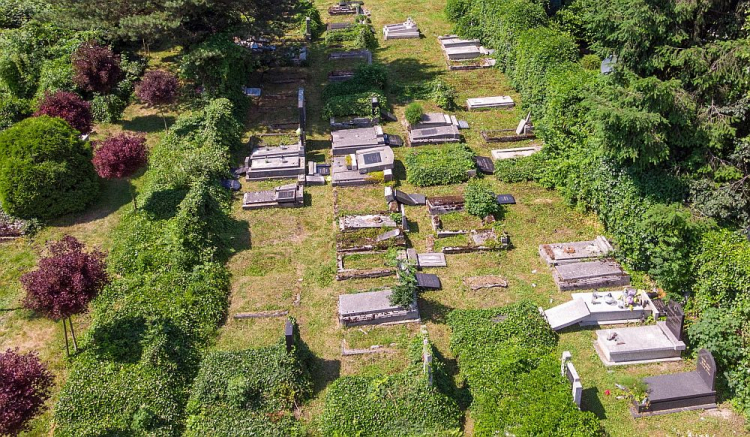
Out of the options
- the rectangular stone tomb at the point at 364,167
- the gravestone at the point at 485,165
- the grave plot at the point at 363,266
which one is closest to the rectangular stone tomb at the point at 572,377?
the grave plot at the point at 363,266

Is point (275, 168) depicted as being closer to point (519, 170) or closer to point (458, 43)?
point (519, 170)

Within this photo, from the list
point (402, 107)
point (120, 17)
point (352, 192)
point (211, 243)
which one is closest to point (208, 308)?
point (211, 243)

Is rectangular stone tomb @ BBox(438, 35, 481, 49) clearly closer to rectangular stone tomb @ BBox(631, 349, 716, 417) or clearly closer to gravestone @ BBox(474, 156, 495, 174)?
gravestone @ BBox(474, 156, 495, 174)

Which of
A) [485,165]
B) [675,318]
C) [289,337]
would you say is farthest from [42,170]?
[675,318]

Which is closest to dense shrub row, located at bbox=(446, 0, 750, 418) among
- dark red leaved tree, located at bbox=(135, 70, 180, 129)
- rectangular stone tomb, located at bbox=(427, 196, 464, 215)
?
rectangular stone tomb, located at bbox=(427, 196, 464, 215)

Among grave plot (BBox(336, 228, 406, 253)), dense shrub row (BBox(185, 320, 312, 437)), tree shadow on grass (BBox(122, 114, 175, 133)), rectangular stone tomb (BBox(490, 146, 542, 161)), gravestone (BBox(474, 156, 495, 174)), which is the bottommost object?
tree shadow on grass (BBox(122, 114, 175, 133))
